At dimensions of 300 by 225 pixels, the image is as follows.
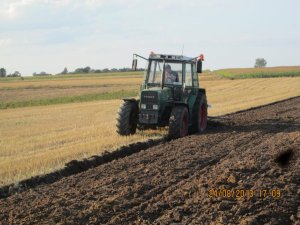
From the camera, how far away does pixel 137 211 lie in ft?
18.6

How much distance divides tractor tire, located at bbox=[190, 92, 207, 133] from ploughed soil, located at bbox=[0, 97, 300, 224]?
239 cm

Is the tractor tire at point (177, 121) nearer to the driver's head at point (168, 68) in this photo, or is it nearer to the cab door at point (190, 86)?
the cab door at point (190, 86)

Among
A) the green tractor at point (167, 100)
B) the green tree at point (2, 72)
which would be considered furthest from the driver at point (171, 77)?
the green tree at point (2, 72)

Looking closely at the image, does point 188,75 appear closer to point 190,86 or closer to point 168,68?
point 190,86

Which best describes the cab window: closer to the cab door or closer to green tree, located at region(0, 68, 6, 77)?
the cab door

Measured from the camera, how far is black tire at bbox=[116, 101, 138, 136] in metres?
11.5

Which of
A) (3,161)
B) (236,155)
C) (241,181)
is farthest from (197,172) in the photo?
(3,161)

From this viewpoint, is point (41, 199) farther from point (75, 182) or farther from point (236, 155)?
point (236, 155)

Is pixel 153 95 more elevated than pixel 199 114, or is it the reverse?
pixel 153 95

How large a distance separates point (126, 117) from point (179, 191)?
205 inches

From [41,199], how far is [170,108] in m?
→ 5.99
